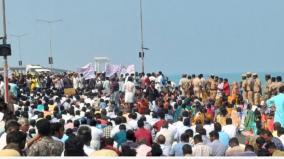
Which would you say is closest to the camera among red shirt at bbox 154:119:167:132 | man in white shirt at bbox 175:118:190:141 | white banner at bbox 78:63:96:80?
man in white shirt at bbox 175:118:190:141

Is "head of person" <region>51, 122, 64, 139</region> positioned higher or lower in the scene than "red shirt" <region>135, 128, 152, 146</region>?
higher

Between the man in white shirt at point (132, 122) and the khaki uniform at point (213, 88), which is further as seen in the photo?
the khaki uniform at point (213, 88)

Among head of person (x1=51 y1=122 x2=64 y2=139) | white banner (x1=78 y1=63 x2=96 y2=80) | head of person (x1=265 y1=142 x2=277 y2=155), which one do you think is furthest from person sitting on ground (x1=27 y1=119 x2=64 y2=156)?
white banner (x1=78 y1=63 x2=96 y2=80)

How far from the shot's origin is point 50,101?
23.4 m

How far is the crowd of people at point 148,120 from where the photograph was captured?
10.3 metres

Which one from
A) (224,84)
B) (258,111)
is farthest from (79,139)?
(224,84)

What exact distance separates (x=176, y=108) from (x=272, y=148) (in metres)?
10.6

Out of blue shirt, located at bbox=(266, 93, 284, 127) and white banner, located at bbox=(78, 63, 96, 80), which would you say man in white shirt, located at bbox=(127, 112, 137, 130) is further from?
white banner, located at bbox=(78, 63, 96, 80)

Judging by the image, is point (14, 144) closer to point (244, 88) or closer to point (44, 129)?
point (44, 129)

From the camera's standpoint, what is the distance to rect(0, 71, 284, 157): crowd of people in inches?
405

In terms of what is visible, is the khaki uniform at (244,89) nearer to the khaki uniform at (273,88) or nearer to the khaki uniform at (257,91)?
the khaki uniform at (257,91)

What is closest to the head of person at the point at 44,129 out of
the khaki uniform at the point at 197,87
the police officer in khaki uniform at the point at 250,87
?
the police officer in khaki uniform at the point at 250,87

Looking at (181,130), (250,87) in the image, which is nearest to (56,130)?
(181,130)

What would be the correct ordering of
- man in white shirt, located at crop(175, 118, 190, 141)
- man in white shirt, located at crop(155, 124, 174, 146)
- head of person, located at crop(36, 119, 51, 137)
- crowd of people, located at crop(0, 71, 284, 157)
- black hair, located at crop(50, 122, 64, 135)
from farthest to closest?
man in white shirt, located at crop(175, 118, 190, 141) < man in white shirt, located at crop(155, 124, 174, 146) < crowd of people, located at crop(0, 71, 284, 157) < black hair, located at crop(50, 122, 64, 135) < head of person, located at crop(36, 119, 51, 137)
